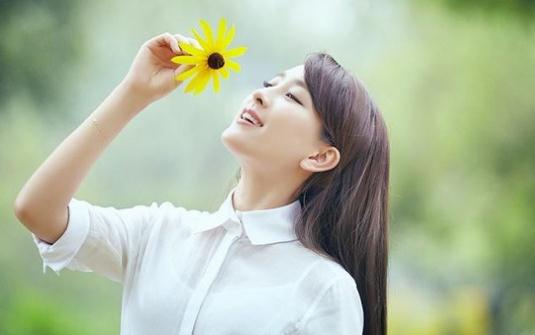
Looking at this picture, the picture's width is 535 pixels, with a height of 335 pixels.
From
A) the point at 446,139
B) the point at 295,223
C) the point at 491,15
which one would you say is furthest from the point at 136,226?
the point at 491,15

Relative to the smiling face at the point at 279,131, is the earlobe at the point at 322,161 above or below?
below

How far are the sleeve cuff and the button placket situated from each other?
7.0 inches

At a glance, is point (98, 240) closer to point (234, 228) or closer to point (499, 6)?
point (234, 228)

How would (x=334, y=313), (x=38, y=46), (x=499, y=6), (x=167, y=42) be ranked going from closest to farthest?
(x=334, y=313), (x=167, y=42), (x=38, y=46), (x=499, y=6)

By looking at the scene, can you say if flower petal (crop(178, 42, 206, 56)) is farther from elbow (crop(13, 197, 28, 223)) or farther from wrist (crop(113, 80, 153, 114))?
elbow (crop(13, 197, 28, 223))

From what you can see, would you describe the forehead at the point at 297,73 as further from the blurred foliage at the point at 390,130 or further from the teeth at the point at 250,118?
the blurred foliage at the point at 390,130

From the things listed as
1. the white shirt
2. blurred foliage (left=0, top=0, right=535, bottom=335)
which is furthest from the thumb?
blurred foliage (left=0, top=0, right=535, bottom=335)

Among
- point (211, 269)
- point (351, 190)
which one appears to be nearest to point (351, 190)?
point (351, 190)

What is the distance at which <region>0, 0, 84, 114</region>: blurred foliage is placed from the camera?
1.62m

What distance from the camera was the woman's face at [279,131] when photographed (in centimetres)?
119

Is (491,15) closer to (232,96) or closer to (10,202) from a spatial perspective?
→ (232,96)

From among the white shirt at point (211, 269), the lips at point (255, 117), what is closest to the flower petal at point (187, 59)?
the lips at point (255, 117)

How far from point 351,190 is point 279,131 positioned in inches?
5.6

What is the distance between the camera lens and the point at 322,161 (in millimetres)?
1229
